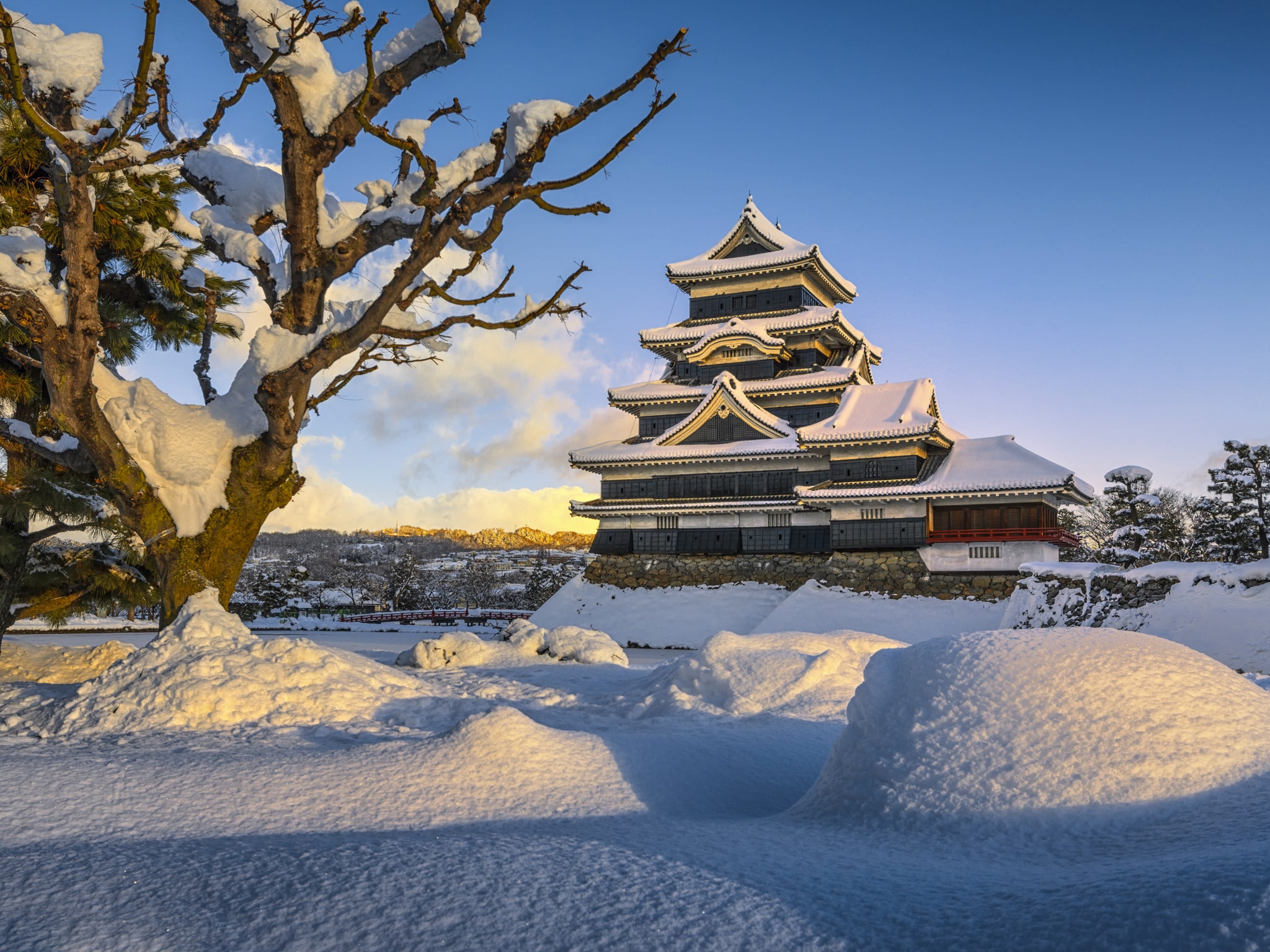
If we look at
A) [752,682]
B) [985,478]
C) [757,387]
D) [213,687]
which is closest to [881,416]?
[985,478]

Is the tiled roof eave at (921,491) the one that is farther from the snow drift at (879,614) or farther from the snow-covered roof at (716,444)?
the snow drift at (879,614)

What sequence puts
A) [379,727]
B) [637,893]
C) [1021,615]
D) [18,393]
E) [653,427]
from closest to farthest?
1. [637,893]
2. [379,727]
3. [18,393]
4. [1021,615]
5. [653,427]

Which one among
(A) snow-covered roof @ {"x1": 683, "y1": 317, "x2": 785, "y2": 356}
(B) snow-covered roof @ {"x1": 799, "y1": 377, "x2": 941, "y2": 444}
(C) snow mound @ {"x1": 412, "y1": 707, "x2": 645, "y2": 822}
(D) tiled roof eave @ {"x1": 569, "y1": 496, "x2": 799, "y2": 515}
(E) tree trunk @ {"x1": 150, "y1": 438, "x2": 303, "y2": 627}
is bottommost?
(C) snow mound @ {"x1": 412, "y1": 707, "x2": 645, "y2": 822}

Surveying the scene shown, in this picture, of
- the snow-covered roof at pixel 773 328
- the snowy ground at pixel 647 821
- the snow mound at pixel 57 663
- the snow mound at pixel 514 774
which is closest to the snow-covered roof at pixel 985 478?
the snow-covered roof at pixel 773 328

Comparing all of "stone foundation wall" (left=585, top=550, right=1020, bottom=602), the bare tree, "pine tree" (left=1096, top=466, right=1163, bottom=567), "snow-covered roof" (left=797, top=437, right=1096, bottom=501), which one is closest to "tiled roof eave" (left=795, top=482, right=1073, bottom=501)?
"snow-covered roof" (left=797, top=437, right=1096, bottom=501)

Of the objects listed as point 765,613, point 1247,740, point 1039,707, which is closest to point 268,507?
point 1039,707

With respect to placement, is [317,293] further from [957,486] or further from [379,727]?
[957,486]

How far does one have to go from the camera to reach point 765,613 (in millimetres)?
25562

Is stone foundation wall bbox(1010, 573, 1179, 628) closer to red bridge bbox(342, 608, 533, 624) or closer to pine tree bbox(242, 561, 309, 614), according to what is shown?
red bridge bbox(342, 608, 533, 624)

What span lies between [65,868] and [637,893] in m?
2.21

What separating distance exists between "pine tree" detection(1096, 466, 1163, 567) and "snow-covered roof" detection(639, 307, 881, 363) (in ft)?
33.5

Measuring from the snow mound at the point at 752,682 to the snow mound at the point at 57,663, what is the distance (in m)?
6.68

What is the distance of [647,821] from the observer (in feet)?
13.8

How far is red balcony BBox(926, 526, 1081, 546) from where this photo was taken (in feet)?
76.6
